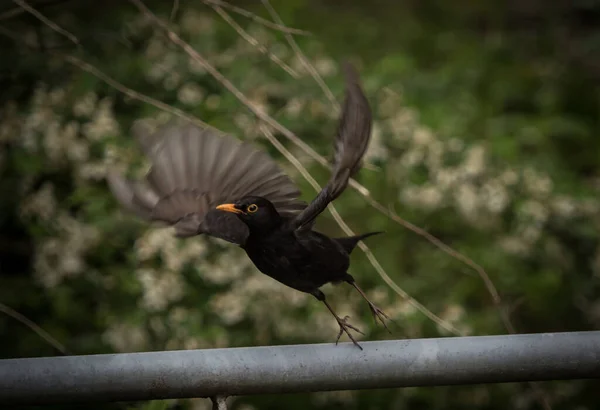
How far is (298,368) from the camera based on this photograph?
1.74m

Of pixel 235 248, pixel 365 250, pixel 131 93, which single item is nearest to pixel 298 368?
pixel 365 250

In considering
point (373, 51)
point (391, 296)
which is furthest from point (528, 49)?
point (391, 296)

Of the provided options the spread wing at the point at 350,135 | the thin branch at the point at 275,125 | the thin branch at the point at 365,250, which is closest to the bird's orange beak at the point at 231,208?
the spread wing at the point at 350,135

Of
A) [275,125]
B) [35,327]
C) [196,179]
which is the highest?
[275,125]

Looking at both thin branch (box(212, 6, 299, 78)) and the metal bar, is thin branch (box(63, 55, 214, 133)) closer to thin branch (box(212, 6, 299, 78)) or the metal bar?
thin branch (box(212, 6, 299, 78))

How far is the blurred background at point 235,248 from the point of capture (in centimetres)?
340

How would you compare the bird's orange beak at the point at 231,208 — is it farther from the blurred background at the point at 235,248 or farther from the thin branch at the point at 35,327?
the thin branch at the point at 35,327

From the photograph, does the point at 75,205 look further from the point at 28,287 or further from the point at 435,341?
the point at 435,341

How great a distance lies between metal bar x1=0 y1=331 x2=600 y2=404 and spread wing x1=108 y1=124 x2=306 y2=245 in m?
1.02

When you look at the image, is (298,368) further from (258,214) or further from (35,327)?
(35,327)

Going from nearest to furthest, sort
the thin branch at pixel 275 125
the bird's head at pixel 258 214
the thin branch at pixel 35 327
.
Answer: the bird's head at pixel 258 214, the thin branch at pixel 275 125, the thin branch at pixel 35 327

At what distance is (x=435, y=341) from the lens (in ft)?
5.84

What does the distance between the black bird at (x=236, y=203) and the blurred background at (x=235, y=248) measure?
9.7 inches

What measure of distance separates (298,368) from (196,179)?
3.98 feet
